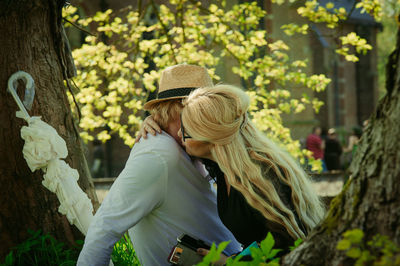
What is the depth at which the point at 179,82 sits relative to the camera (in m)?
2.89

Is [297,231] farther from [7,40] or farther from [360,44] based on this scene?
[360,44]

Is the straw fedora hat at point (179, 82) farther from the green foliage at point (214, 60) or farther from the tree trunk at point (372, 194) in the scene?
the green foliage at point (214, 60)

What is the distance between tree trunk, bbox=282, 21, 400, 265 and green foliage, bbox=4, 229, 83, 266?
199 cm

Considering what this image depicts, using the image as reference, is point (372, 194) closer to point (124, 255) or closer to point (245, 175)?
point (245, 175)

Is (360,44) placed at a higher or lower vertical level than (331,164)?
higher

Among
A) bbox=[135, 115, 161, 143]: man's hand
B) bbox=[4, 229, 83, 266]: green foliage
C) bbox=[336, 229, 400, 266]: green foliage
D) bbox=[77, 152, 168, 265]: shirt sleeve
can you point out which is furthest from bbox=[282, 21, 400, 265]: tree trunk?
bbox=[4, 229, 83, 266]: green foliage

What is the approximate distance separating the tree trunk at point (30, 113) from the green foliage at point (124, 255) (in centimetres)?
31

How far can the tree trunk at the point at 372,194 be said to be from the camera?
4.18 feet

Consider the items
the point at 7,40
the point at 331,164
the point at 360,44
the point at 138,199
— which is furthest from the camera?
the point at 331,164

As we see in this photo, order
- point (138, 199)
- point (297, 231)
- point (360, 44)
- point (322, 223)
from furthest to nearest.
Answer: point (360, 44)
point (138, 199)
point (297, 231)
point (322, 223)

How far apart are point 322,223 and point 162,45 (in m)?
5.04

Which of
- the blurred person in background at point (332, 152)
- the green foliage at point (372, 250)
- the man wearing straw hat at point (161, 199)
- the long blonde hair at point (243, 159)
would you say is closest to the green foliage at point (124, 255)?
the man wearing straw hat at point (161, 199)

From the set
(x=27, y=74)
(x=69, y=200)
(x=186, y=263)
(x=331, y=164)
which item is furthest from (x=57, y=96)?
(x=331, y=164)

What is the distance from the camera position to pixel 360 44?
5551 millimetres
